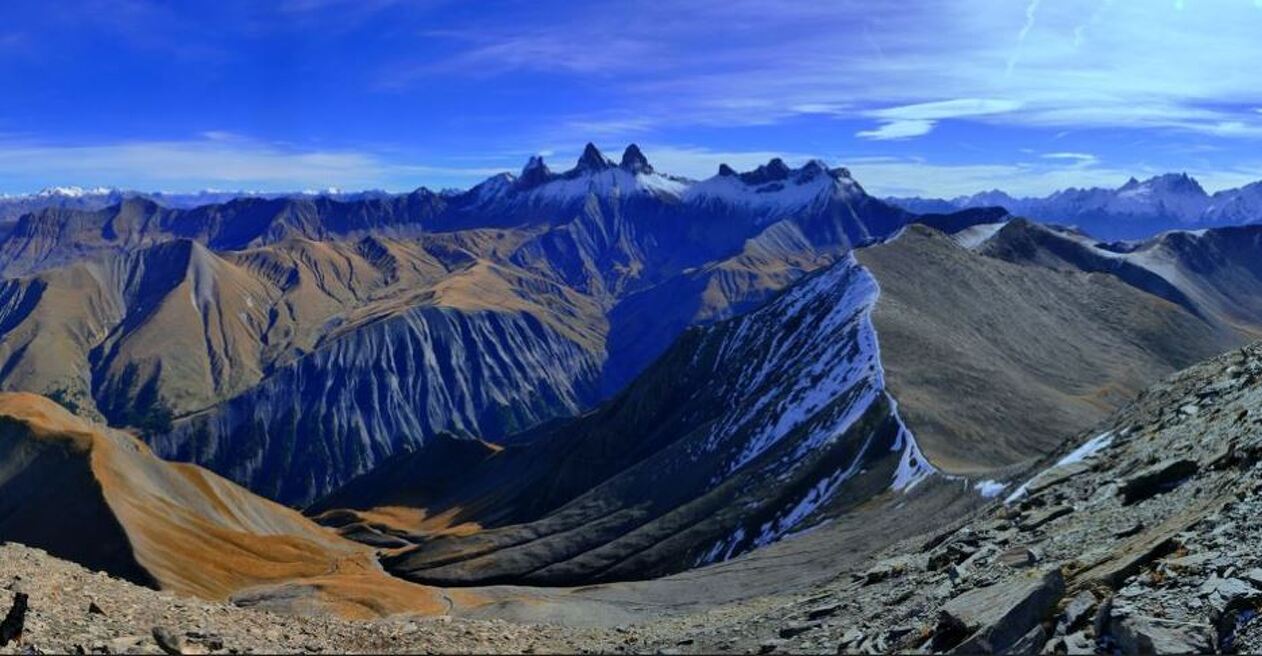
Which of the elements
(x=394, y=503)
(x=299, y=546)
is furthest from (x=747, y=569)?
(x=394, y=503)

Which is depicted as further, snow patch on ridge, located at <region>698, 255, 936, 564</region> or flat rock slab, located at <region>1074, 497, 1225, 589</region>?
snow patch on ridge, located at <region>698, 255, 936, 564</region>

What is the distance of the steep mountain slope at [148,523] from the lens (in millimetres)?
88812

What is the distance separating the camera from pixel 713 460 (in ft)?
402

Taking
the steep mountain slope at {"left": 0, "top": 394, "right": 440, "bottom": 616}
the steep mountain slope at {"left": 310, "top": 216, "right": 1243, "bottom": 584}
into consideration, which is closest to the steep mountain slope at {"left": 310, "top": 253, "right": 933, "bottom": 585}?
the steep mountain slope at {"left": 310, "top": 216, "right": 1243, "bottom": 584}

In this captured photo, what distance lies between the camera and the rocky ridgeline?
18.9 meters

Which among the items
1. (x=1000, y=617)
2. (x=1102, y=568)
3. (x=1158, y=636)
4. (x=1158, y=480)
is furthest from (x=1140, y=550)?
(x=1158, y=480)

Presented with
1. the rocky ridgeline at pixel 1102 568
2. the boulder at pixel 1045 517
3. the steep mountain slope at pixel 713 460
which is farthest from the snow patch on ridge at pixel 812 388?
the boulder at pixel 1045 517

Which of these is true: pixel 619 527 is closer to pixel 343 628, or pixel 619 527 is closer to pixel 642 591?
pixel 642 591

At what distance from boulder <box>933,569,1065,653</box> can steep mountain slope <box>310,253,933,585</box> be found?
206 feet

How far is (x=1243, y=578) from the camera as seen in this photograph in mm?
19203

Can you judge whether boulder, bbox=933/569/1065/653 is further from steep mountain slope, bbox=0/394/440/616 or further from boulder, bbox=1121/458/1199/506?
steep mountain slope, bbox=0/394/440/616

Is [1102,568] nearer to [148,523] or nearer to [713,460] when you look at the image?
[713,460]

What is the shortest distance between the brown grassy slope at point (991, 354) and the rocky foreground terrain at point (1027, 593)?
142 ft

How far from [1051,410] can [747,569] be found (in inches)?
2124
